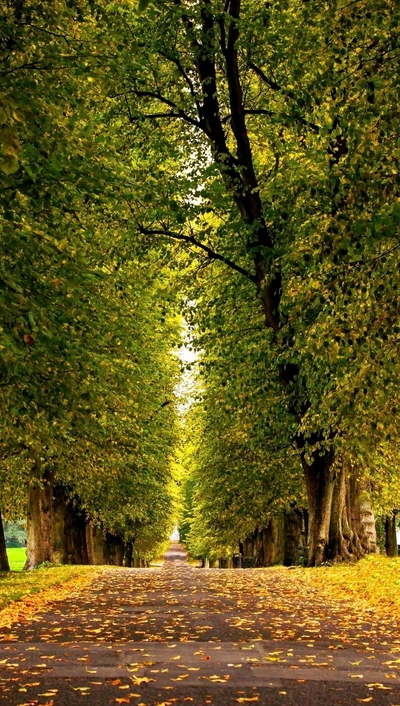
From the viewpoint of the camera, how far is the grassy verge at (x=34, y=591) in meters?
12.3

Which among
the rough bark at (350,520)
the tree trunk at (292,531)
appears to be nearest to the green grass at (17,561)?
the tree trunk at (292,531)

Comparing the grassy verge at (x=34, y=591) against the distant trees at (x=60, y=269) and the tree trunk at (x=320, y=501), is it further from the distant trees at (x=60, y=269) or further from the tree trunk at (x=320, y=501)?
the tree trunk at (x=320, y=501)

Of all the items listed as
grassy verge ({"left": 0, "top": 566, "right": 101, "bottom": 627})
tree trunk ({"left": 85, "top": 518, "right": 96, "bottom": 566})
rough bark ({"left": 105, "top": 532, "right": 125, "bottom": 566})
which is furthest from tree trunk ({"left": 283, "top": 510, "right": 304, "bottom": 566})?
rough bark ({"left": 105, "top": 532, "right": 125, "bottom": 566})

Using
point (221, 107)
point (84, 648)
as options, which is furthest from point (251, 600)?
point (221, 107)

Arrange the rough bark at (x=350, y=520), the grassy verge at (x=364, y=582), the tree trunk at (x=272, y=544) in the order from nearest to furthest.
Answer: the grassy verge at (x=364, y=582) < the rough bark at (x=350, y=520) < the tree trunk at (x=272, y=544)

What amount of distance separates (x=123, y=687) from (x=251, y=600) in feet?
25.6

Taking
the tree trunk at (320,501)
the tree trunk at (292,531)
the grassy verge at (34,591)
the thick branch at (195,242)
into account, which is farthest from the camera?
the tree trunk at (292,531)

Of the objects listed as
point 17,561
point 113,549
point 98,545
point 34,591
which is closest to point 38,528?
point 34,591

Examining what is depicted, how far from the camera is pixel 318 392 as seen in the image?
1678cm

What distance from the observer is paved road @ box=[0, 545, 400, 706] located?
21.0ft

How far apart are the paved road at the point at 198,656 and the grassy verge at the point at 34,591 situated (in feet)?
1.56

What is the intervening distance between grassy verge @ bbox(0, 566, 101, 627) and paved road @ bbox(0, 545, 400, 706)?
18.7 inches

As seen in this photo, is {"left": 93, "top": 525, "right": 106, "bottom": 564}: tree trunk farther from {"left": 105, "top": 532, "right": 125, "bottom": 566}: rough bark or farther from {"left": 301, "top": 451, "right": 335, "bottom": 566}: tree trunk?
{"left": 301, "top": 451, "right": 335, "bottom": 566}: tree trunk

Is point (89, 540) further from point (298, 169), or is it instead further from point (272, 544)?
point (298, 169)
